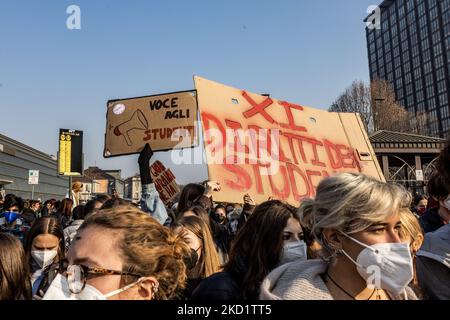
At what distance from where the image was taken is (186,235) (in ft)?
9.29

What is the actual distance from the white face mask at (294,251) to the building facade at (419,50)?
71.3 meters

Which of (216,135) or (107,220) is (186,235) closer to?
(107,220)

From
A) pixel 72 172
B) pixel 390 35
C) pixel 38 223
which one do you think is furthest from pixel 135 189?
pixel 38 223

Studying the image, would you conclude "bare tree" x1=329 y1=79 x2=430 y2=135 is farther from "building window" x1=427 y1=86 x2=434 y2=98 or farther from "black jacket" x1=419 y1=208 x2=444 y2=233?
"building window" x1=427 y1=86 x2=434 y2=98

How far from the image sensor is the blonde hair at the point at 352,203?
1520 millimetres

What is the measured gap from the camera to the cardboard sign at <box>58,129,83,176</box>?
7902 mm

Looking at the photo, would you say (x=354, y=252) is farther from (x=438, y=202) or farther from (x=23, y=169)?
(x=23, y=169)

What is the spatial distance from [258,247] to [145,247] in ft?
2.45

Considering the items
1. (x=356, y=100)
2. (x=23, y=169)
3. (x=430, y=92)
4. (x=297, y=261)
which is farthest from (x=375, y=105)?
(x=430, y=92)

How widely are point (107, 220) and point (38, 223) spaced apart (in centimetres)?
164

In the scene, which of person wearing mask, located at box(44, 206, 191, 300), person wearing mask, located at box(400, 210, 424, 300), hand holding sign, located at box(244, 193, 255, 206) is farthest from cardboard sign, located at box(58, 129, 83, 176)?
person wearing mask, located at box(400, 210, 424, 300)

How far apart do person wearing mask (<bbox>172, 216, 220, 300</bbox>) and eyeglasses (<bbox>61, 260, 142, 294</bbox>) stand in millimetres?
1224

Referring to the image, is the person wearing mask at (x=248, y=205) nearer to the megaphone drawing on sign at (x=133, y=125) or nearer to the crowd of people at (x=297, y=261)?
the megaphone drawing on sign at (x=133, y=125)
